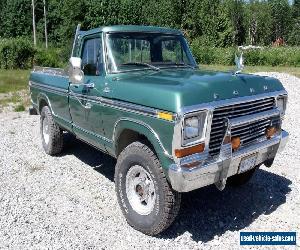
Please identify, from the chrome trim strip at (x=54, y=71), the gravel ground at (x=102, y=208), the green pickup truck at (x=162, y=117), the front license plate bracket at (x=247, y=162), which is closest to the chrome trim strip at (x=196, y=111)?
the green pickup truck at (x=162, y=117)

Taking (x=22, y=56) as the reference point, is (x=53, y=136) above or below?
below

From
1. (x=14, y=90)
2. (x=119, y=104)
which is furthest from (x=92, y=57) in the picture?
(x=14, y=90)

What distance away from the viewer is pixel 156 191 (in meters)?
4.21

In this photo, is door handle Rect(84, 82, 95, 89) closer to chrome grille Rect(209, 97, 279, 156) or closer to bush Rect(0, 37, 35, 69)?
chrome grille Rect(209, 97, 279, 156)

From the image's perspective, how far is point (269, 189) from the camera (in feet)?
18.7

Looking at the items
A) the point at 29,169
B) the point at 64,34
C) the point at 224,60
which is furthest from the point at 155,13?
the point at 29,169

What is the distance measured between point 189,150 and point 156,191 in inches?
27.5

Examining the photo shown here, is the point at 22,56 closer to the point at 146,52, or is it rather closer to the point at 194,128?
the point at 146,52

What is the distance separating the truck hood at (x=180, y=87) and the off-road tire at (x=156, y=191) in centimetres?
59

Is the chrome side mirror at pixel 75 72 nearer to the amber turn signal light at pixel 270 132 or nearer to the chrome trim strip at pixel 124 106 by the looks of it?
the chrome trim strip at pixel 124 106

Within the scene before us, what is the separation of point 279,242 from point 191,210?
119cm

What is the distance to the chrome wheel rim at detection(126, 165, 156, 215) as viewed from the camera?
14.6ft

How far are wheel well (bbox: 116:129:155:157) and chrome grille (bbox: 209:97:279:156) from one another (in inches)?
33.4

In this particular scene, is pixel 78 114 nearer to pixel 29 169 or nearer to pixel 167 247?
pixel 29 169
